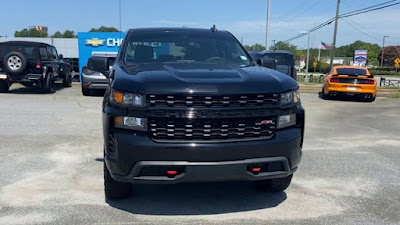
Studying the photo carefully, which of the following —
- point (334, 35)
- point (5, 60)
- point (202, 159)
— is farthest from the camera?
point (334, 35)

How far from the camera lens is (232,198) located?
450cm

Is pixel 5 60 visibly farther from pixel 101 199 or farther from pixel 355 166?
pixel 355 166

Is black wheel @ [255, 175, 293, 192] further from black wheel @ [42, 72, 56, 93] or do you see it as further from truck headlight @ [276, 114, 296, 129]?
black wheel @ [42, 72, 56, 93]

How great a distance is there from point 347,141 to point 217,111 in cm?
493

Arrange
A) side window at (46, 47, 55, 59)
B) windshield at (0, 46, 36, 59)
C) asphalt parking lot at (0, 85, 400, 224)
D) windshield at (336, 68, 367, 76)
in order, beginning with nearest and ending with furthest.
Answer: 1. asphalt parking lot at (0, 85, 400, 224)
2. windshield at (0, 46, 36, 59)
3. windshield at (336, 68, 367, 76)
4. side window at (46, 47, 55, 59)

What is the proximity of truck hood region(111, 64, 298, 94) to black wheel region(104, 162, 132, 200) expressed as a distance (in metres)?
1.00

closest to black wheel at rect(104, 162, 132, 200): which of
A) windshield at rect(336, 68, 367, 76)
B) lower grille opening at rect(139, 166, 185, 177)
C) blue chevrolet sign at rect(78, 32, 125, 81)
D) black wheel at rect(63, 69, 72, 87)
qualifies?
lower grille opening at rect(139, 166, 185, 177)

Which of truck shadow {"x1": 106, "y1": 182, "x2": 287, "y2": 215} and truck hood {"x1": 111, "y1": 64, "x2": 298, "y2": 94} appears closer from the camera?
truck hood {"x1": 111, "y1": 64, "x2": 298, "y2": 94}

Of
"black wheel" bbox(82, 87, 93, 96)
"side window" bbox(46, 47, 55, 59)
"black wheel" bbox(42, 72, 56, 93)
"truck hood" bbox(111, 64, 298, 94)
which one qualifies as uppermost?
"side window" bbox(46, 47, 55, 59)

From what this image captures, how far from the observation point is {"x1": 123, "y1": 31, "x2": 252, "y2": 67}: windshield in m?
4.77

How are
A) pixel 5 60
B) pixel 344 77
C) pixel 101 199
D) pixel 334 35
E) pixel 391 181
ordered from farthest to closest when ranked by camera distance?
1. pixel 334 35
2. pixel 344 77
3. pixel 5 60
4. pixel 391 181
5. pixel 101 199

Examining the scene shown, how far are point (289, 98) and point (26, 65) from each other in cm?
1278

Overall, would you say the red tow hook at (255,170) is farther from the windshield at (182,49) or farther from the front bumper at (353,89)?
the front bumper at (353,89)

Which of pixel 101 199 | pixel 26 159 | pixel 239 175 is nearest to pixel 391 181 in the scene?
pixel 239 175
